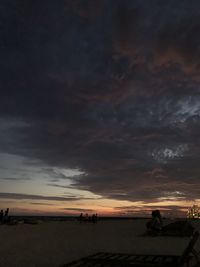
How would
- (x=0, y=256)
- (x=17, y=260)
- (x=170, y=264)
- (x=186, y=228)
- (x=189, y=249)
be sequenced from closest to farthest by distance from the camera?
(x=189, y=249)
(x=170, y=264)
(x=17, y=260)
(x=0, y=256)
(x=186, y=228)

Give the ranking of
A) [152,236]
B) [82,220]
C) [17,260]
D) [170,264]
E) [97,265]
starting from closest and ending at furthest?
[170,264], [97,265], [17,260], [152,236], [82,220]

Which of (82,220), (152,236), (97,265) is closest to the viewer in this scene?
(97,265)

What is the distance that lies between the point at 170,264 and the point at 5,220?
53801 mm

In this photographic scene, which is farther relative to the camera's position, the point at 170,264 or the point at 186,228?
the point at 186,228

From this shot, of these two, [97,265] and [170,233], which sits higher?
[170,233]

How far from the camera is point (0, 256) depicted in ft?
55.7

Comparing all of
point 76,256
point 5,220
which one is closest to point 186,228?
point 76,256

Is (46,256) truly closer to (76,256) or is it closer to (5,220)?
(76,256)

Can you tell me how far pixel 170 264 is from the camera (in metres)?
11.9

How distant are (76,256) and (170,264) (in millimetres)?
6498

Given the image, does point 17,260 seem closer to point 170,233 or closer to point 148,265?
point 148,265

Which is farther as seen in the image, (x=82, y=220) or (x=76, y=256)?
(x=82, y=220)

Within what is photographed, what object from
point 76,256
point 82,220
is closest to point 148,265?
point 76,256

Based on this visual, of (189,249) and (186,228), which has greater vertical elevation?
(186,228)
